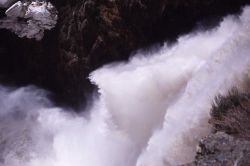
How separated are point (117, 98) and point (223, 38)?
2.51 m

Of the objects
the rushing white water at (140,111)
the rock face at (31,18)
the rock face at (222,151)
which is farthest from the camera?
the rock face at (31,18)

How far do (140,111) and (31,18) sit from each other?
4.73 meters

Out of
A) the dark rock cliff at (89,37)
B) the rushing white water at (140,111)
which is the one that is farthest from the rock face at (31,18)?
the rushing white water at (140,111)

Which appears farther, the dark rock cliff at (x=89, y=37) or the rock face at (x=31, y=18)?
the rock face at (x=31, y=18)

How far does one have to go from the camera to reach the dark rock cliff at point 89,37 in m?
9.44

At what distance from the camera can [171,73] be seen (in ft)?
24.1

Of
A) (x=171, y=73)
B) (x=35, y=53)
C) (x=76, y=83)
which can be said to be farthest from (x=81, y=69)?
(x=171, y=73)

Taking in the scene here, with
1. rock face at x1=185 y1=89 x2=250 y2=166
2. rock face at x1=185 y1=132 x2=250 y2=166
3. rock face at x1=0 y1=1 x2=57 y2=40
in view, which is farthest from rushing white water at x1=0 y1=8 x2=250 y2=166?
rock face at x1=0 y1=1 x2=57 y2=40

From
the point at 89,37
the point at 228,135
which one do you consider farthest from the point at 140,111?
the point at 89,37

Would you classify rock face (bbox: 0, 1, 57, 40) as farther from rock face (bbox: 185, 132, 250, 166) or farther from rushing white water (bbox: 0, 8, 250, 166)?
rock face (bbox: 185, 132, 250, 166)

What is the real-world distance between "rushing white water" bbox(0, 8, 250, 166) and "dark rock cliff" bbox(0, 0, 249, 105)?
40 cm

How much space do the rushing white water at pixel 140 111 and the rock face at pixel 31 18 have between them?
1796 mm

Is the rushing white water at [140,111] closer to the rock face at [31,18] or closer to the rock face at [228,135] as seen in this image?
the rock face at [228,135]

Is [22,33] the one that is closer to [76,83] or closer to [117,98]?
[76,83]
